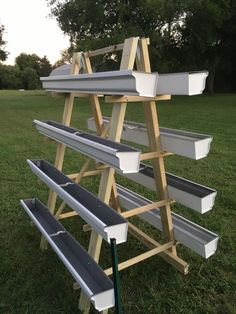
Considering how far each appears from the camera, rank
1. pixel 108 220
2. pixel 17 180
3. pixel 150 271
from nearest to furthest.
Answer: pixel 108 220 < pixel 150 271 < pixel 17 180

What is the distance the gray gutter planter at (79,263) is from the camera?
2.17 m

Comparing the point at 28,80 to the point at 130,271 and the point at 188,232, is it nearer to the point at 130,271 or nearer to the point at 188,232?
the point at 130,271

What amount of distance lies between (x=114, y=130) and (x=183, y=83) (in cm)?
61

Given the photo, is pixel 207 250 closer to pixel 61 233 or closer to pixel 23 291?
pixel 61 233

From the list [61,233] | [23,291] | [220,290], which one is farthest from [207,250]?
[23,291]

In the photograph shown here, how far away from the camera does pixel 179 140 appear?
8.48 feet

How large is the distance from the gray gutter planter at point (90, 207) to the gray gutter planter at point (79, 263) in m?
0.35

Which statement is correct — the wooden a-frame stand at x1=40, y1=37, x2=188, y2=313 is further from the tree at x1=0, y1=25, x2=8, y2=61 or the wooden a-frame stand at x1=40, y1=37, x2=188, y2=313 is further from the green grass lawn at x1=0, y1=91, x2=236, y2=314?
the tree at x1=0, y1=25, x2=8, y2=61

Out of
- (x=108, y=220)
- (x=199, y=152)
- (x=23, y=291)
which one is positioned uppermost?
(x=199, y=152)

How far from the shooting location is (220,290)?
2.91 meters

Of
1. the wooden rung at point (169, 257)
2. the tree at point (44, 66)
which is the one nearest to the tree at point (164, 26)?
the wooden rung at point (169, 257)

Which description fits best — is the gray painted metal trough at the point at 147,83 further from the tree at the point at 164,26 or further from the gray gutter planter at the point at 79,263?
the tree at the point at 164,26

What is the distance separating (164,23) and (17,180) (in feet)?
60.2

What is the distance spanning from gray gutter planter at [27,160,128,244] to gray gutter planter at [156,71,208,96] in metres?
0.79
